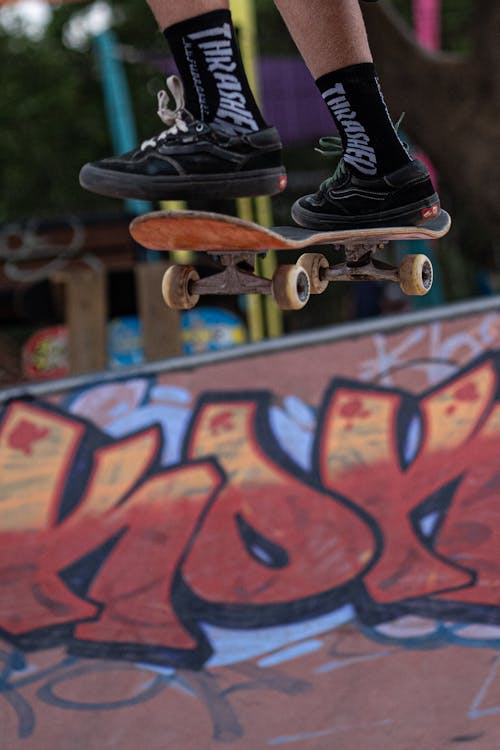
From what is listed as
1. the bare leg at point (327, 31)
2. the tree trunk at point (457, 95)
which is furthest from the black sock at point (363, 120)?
the tree trunk at point (457, 95)

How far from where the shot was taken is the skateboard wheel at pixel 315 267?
149 inches

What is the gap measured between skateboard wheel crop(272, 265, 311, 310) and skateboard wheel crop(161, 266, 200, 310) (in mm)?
378

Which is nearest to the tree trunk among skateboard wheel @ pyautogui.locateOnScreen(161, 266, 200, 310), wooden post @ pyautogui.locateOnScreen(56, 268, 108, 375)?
wooden post @ pyautogui.locateOnScreen(56, 268, 108, 375)

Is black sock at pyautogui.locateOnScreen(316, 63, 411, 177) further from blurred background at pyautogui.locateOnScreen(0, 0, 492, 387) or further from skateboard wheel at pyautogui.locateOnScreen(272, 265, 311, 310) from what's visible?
blurred background at pyautogui.locateOnScreen(0, 0, 492, 387)

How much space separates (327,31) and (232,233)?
671 mm

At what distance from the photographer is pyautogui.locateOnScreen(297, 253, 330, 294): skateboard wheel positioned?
3.78 m

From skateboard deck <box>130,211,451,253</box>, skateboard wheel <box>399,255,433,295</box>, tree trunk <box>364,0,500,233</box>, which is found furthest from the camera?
tree trunk <box>364,0,500,233</box>

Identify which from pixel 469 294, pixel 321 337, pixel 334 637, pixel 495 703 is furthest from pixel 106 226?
pixel 469 294

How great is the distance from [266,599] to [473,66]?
6.46 meters

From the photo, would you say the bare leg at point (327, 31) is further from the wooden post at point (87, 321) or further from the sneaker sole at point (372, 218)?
the wooden post at point (87, 321)

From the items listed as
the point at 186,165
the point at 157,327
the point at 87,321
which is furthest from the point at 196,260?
the point at 186,165

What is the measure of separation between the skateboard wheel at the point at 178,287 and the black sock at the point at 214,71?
618 mm

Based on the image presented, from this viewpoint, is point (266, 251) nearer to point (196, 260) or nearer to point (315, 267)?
point (315, 267)

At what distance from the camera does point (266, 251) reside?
3461mm
